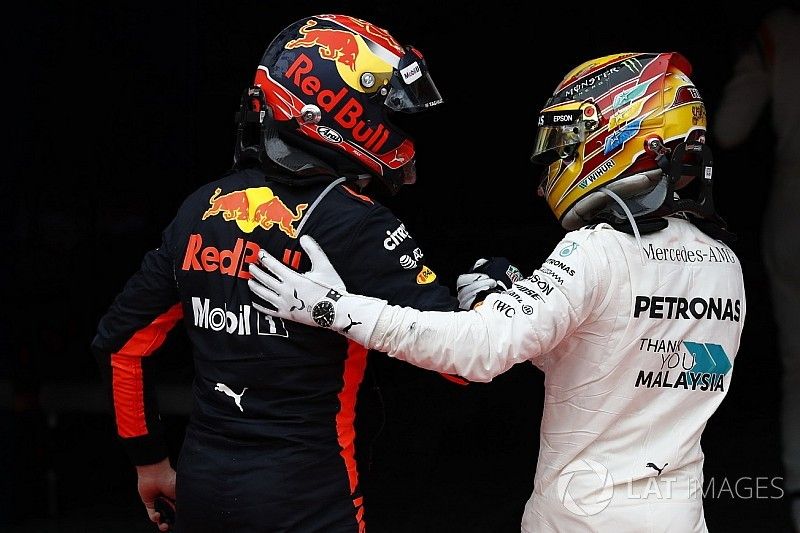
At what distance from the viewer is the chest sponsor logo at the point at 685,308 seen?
2041 mm

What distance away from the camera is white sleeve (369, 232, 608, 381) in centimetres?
193

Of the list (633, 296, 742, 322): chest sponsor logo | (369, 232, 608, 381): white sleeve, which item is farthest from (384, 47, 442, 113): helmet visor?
(633, 296, 742, 322): chest sponsor logo

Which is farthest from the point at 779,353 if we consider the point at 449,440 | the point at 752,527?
the point at 449,440

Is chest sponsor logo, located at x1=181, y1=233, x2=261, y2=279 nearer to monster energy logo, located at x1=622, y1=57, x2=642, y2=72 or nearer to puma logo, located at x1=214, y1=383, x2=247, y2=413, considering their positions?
puma logo, located at x1=214, y1=383, x2=247, y2=413

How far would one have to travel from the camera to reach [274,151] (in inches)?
84.4

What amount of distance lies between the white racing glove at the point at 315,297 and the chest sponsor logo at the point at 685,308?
515 mm

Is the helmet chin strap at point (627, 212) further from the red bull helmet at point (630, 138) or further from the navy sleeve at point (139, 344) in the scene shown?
the navy sleeve at point (139, 344)

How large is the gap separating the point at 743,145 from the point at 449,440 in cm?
152

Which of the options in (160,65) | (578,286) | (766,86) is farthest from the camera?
(160,65)

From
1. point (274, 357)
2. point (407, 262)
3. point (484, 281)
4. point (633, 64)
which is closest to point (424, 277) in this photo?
point (407, 262)

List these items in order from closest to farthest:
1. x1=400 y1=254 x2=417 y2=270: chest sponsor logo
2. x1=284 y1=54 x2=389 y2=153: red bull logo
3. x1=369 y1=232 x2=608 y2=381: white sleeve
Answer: x1=369 y1=232 x2=608 y2=381: white sleeve < x1=400 y1=254 x2=417 y2=270: chest sponsor logo < x1=284 y1=54 x2=389 y2=153: red bull logo

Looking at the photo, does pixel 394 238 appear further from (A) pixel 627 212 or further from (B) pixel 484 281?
(A) pixel 627 212

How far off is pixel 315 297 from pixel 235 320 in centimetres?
21

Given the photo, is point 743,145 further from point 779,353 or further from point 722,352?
point 722,352
